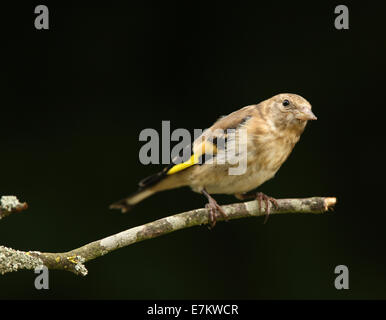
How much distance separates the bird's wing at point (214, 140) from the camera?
3.30 metres

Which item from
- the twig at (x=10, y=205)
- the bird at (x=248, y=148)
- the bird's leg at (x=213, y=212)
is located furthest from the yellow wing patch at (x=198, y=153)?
the twig at (x=10, y=205)

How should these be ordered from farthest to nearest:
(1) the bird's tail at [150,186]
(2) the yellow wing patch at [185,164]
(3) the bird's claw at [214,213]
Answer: (1) the bird's tail at [150,186] → (2) the yellow wing patch at [185,164] → (3) the bird's claw at [214,213]

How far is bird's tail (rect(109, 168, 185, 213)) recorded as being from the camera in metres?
3.54

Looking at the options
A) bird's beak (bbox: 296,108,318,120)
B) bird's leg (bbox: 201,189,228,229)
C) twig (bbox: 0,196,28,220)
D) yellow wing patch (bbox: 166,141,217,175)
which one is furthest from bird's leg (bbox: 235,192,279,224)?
twig (bbox: 0,196,28,220)

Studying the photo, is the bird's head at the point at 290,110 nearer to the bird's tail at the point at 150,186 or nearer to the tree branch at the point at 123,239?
the tree branch at the point at 123,239

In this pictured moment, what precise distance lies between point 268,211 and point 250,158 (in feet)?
1.12

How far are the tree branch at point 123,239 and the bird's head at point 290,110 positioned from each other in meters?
0.53

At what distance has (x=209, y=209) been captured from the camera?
2.97 m

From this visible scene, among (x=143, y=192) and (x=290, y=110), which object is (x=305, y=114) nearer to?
(x=290, y=110)

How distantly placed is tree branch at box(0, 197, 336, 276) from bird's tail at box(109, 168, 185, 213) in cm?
66

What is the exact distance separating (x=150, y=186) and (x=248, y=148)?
81 cm

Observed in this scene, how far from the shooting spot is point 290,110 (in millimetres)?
3246

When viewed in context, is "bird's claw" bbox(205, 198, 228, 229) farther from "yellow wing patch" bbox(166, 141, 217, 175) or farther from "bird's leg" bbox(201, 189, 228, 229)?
"yellow wing patch" bbox(166, 141, 217, 175)

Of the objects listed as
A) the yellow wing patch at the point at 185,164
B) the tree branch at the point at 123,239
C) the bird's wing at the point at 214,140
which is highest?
the bird's wing at the point at 214,140
